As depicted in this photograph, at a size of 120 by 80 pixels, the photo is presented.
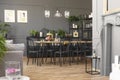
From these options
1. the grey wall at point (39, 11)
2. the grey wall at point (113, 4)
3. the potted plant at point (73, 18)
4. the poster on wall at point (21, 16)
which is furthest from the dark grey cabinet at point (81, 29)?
the grey wall at point (113, 4)

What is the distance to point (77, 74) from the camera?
6.34 meters

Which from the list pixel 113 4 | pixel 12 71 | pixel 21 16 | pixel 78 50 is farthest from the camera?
pixel 21 16

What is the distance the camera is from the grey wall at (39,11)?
1099 centimetres

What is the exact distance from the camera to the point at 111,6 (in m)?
5.76

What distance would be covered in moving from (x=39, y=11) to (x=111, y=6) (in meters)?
6.10

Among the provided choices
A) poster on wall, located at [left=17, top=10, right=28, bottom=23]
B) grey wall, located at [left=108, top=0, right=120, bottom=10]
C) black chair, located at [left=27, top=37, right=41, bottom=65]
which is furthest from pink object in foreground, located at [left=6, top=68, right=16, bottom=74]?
poster on wall, located at [left=17, top=10, right=28, bottom=23]

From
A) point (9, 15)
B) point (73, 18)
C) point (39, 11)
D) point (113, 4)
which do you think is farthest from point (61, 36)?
point (113, 4)

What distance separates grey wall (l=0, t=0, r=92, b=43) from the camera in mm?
10991

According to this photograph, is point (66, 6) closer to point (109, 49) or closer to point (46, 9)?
point (46, 9)

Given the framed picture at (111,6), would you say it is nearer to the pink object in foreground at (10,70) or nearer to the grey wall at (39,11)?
the pink object in foreground at (10,70)

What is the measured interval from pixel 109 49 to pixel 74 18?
17.6 feet

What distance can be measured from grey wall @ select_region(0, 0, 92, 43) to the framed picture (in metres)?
5.71

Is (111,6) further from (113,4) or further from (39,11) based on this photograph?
(39,11)

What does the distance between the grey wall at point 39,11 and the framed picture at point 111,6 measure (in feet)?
18.7
